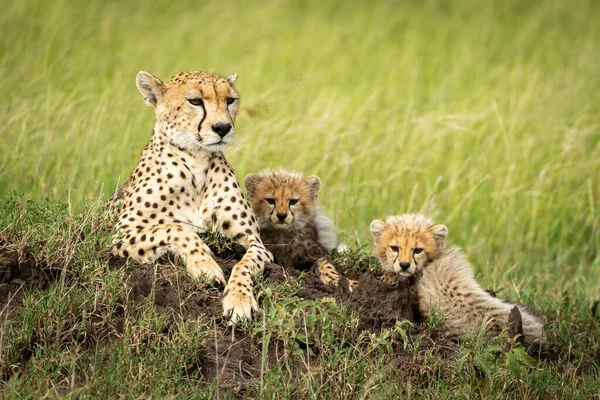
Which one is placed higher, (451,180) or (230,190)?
(230,190)

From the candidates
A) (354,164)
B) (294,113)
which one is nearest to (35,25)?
(294,113)

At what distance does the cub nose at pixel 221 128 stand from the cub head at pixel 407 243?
1062 millimetres

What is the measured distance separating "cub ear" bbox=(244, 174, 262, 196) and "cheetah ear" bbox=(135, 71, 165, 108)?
28.7 inches

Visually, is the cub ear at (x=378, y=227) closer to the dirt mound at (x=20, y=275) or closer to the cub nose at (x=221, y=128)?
the cub nose at (x=221, y=128)

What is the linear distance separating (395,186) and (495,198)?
77cm

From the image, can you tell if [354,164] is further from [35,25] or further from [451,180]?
[35,25]

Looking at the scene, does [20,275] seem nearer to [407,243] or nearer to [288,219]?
[288,219]

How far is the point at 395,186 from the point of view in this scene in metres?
7.75

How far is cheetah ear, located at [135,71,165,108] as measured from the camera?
5059 mm

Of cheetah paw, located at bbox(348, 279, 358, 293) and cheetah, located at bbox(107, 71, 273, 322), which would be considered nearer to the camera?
cheetah, located at bbox(107, 71, 273, 322)

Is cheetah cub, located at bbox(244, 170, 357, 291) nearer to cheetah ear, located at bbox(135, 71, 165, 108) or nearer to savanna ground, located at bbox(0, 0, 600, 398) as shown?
savanna ground, located at bbox(0, 0, 600, 398)

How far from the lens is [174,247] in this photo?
463 cm

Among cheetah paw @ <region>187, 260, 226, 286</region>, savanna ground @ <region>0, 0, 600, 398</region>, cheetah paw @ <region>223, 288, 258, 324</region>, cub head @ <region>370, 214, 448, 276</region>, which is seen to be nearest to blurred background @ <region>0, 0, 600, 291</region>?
savanna ground @ <region>0, 0, 600, 398</region>

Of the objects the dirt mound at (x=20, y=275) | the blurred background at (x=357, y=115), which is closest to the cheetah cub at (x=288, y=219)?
the blurred background at (x=357, y=115)
